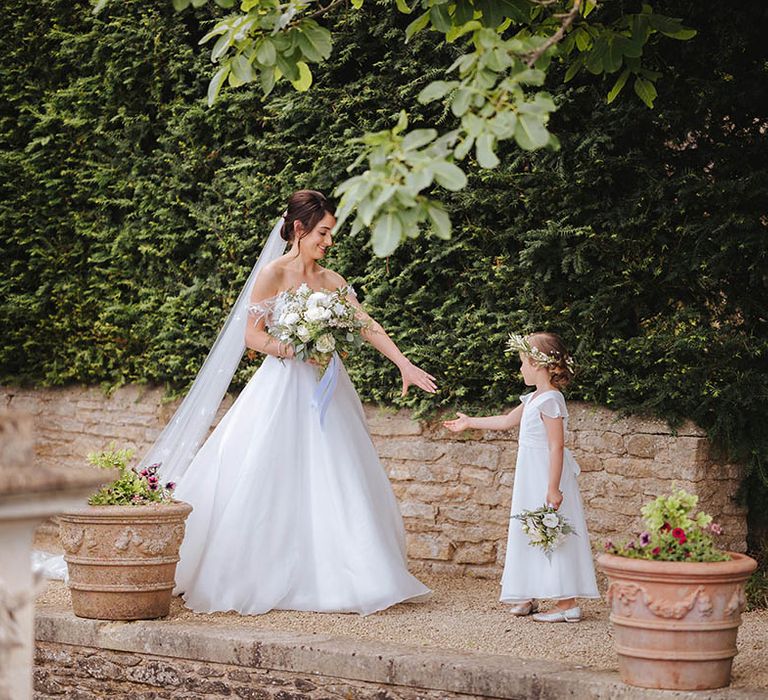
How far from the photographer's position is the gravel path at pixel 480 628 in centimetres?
562

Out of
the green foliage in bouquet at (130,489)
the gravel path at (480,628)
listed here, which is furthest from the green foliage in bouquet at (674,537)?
the green foliage in bouquet at (130,489)

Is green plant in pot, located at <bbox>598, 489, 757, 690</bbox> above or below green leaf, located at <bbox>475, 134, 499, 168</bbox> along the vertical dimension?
below

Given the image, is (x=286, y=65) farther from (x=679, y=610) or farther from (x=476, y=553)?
(x=476, y=553)

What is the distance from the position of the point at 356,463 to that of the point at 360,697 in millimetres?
1564

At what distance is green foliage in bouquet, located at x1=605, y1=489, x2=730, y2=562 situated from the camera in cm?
488

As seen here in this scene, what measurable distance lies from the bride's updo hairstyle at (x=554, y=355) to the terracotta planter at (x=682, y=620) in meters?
1.60

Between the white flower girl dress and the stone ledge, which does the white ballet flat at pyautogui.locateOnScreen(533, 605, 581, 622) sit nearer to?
the white flower girl dress

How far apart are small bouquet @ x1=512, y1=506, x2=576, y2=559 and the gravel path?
440mm

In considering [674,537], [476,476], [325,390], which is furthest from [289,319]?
[674,537]

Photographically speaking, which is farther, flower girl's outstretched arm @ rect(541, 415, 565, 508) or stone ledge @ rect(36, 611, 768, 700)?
flower girl's outstretched arm @ rect(541, 415, 565, 508)

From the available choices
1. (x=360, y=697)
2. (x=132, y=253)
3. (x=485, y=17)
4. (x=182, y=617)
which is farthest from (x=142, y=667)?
(x=132, y=253)

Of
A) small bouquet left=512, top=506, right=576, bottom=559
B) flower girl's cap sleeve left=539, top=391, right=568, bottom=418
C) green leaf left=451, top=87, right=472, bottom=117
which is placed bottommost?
small bouquet left=512, top=506, right=576, bottom=559

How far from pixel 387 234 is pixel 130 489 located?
121 inches

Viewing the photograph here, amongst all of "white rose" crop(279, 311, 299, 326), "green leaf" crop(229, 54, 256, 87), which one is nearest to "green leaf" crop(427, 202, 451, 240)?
"green leaf" crop(229, 54, 256, 87)
